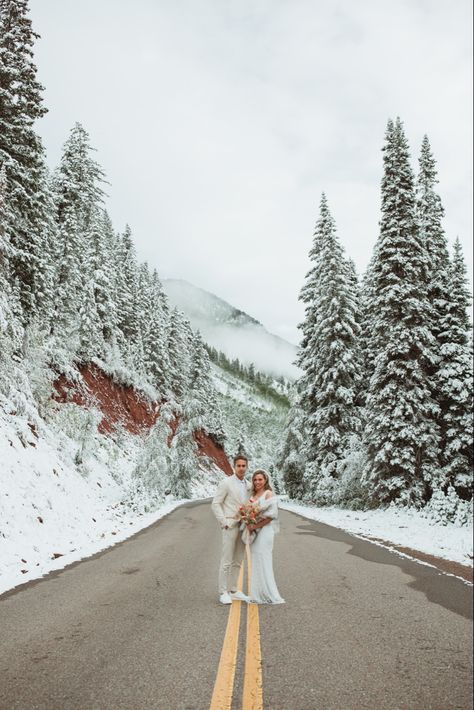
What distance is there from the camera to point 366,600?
693 centimetres

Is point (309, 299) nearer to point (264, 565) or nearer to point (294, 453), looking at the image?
point (294, 453)

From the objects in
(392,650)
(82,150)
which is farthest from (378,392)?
(82,150)

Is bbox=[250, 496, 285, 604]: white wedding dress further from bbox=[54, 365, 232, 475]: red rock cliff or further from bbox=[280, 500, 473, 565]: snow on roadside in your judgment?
bbox=[54, 365, 232, 475]: red rock cliff

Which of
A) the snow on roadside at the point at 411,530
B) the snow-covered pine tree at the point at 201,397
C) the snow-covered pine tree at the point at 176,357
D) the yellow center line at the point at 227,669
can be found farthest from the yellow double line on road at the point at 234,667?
the snow-covered pine tree at the point at 176,357

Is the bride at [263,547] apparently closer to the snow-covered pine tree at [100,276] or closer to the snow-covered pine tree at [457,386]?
the snow-covered pine tree at [457,386]

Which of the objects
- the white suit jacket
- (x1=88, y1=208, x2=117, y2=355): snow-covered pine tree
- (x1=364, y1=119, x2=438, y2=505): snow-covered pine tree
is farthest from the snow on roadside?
(x1=88, y1=208, x2=117, y2=355): snow-covered pine tree

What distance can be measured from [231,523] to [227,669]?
276 cm

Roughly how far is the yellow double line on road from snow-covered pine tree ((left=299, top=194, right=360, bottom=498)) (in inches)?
786

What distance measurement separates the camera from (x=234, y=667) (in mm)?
4512

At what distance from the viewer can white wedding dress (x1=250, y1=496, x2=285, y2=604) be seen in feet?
22.7

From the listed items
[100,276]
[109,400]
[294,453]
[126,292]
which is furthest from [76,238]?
[294,453]

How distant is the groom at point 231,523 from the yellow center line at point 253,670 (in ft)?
3.42

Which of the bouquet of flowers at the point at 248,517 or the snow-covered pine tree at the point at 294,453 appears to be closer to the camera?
the bouquet of flowers at the point at 248,517

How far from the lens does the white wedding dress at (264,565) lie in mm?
6930
